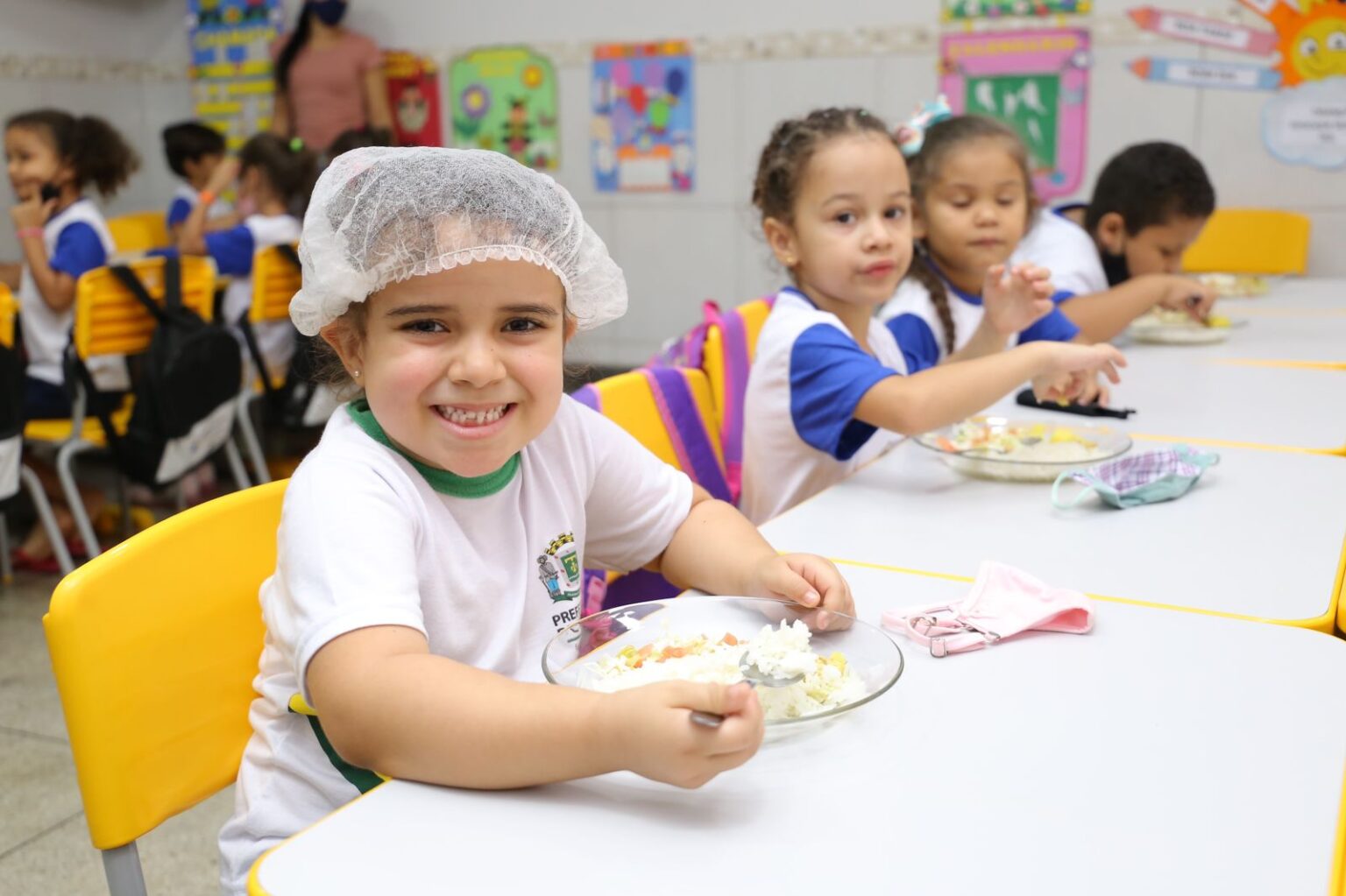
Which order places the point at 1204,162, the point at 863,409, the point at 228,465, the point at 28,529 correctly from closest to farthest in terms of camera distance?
the point at 863,409, the point at 28,529, the point at 1204,162, the point at 228,465

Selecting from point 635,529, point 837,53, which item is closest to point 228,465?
point 837,53

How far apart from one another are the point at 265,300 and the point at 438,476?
118 inches

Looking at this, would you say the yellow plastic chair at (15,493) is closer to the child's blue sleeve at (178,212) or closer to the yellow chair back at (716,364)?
the child's blue sleeve at (178,212)

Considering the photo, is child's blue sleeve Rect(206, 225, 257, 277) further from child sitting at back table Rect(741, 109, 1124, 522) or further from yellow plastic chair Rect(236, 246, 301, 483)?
child sitting at back table Rect(741, 109, 1124, 522)

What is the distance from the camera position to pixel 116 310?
3.30 meters

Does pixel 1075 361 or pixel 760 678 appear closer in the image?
pixel 760 678

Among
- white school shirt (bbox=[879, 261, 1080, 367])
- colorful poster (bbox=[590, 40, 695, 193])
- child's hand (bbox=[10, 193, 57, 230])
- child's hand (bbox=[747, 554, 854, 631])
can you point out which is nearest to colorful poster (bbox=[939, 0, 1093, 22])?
colorful poster (bbox=[590, 40, 695, 193])

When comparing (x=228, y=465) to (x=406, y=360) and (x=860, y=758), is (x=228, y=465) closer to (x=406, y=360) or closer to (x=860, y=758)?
(x=406, y=360)

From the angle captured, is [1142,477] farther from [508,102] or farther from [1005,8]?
[508,102]

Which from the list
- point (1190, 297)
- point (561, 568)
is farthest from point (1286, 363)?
point (561, 568)

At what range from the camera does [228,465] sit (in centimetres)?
448

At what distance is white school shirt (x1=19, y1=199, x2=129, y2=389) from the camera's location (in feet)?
11.7

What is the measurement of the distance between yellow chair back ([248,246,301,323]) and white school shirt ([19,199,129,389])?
46 centimetres

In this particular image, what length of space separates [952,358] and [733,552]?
102 cm
